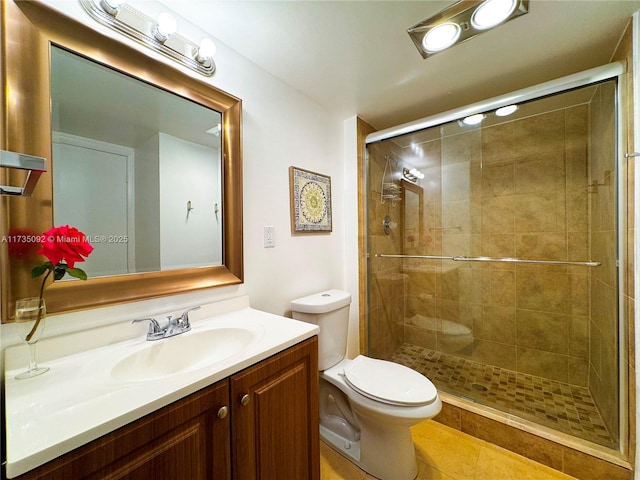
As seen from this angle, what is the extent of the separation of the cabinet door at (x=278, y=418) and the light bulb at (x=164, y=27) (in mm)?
1291

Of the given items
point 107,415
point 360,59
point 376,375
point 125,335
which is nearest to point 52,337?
point 125,335

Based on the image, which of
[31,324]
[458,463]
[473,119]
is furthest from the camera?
[473,119]

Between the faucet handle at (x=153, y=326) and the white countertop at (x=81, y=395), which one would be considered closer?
the white countertop at (x=81, y=395)

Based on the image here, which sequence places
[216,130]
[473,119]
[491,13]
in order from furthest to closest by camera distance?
[473,119] < [216,130] < [491,13]

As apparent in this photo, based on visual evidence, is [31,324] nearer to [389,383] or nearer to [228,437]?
[228,437]

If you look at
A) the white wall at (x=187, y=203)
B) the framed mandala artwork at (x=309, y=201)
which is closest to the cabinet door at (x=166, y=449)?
the white wall at (x=187, y=203)

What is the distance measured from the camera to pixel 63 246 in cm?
69

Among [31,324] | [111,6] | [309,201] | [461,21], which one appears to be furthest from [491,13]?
[31,324]

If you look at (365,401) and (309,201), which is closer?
(365,401)

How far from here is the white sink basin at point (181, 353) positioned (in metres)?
0.81

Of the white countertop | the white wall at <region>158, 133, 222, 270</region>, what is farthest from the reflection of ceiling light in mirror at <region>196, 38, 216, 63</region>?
the white countertop

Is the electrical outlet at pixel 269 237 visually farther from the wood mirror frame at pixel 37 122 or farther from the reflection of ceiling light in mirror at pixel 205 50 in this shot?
the reflection of ceiling light in mirror at pixel 205 50

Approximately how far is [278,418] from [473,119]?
2039mm

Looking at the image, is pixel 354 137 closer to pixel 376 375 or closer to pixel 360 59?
pixel 360 59
